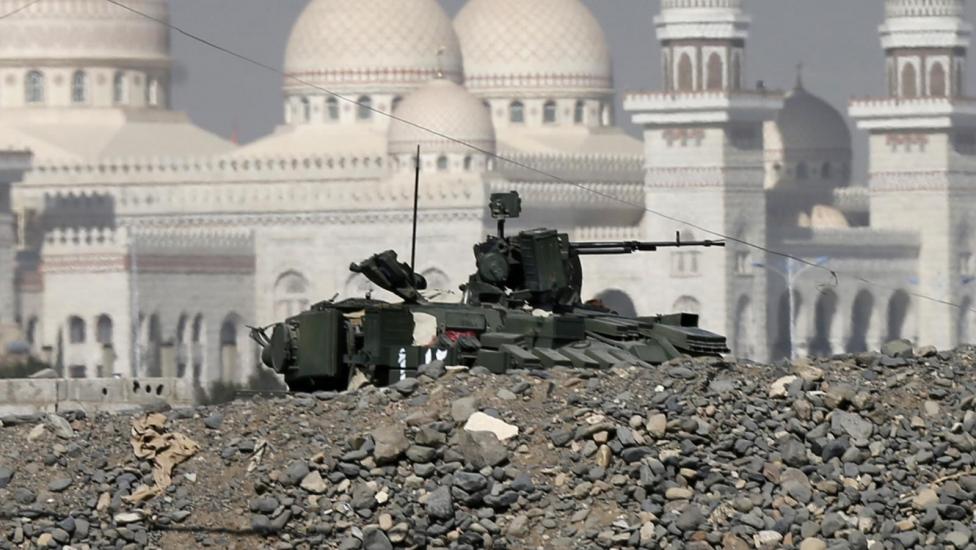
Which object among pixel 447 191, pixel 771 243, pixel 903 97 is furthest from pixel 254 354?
pixel 903 97

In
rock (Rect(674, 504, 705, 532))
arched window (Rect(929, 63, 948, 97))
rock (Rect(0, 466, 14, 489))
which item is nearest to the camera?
rock (Rect(674, 504, 705, 532))

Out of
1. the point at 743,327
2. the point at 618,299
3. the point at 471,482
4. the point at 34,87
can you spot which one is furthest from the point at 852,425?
the point at 34,87

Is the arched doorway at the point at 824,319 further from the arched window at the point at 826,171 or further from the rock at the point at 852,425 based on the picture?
the rock at the point at 852,425

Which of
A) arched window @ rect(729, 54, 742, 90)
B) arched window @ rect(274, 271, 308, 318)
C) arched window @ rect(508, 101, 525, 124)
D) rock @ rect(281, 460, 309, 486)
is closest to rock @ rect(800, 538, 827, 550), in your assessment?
rock @ rect(281, 460, 309, 486)

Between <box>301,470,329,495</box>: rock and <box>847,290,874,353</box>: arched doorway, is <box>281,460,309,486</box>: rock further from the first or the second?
<box>847,290,874,353</box>: arched doorway

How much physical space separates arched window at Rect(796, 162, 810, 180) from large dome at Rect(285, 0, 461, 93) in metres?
20.2

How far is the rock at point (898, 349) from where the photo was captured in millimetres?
26906

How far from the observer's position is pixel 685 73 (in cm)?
13325

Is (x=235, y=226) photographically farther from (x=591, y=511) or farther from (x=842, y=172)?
(x=591, y=511)

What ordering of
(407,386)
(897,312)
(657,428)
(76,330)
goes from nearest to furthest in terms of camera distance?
(657,428) < (407,386) < (76,330) < (897,312)

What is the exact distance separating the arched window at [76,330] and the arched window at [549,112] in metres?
23.2

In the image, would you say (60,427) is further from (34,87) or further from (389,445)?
(34,87)

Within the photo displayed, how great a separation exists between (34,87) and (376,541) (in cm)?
11669

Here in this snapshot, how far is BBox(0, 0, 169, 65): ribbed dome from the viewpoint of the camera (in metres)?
137
